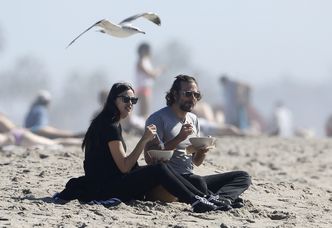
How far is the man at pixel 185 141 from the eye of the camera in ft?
25.9

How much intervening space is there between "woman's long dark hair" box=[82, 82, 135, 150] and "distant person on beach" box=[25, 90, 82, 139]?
6.63 meters

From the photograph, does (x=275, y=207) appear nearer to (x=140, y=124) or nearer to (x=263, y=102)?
(x=140, y=124)

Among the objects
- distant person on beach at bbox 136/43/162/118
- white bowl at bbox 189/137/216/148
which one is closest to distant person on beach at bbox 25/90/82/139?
distant person on beach at bbox 136/43/162/118

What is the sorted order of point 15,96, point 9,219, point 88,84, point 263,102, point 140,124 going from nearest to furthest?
1. point 9,219
2. point 140,124
3. point 15,96
4. point 88,84
5. point 263,102

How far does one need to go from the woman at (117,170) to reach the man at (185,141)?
8.8 inches

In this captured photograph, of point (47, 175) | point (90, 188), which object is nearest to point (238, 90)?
point (47, 175)

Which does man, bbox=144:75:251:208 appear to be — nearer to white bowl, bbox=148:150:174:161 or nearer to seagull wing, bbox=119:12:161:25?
white bowl, bbox=148:150:174:161

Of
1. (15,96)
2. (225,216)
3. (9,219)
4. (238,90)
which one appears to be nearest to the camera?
(9,219)

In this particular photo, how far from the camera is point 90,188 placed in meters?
7.71

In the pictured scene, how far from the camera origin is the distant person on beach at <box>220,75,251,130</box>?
19.5 metres

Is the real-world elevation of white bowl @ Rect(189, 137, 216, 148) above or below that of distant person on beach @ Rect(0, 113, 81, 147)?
above

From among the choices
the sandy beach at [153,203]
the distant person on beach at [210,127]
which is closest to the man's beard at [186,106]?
the sandy beach at [153,203]

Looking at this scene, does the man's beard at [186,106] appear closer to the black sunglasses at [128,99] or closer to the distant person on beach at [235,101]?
the black sunglasses at [128,99]

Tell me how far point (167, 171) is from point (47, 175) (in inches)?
81.2
